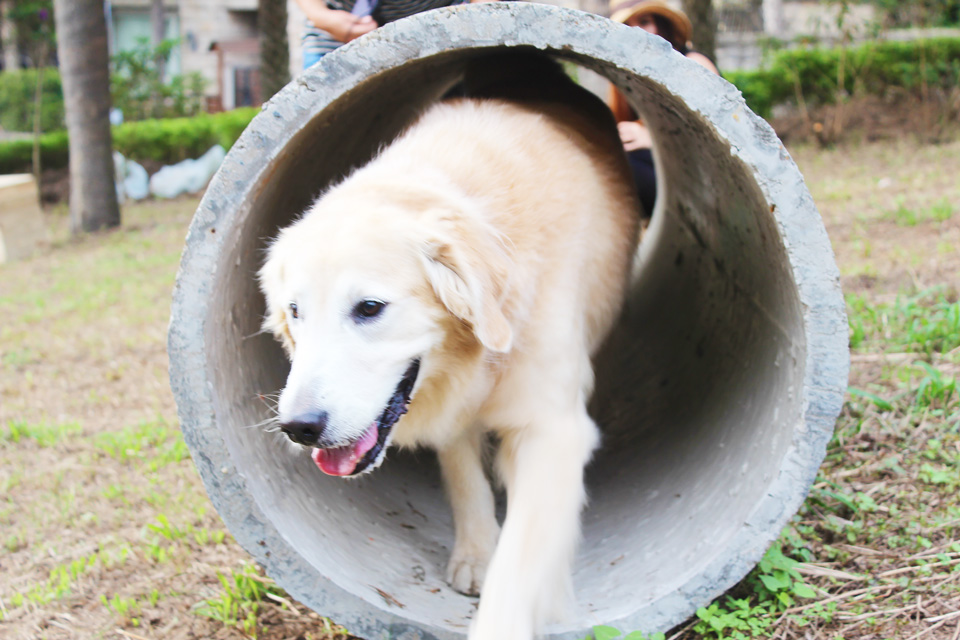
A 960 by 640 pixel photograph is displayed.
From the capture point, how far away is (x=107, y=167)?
32.4 ft

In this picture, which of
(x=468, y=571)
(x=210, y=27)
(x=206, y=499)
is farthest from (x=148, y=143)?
(x=210, y=27)

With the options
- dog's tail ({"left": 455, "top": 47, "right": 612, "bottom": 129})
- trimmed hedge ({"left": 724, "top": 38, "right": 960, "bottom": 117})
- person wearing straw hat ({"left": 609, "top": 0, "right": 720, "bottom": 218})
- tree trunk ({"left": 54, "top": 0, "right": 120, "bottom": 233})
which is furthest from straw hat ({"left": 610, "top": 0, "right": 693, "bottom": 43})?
trimmed hedge ({"left": 724, "top": 38, "right": 960, "bottom": 117})

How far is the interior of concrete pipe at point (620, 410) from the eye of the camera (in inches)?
96.7

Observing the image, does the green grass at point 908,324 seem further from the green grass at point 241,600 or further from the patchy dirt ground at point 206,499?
the green grass at point 241,600

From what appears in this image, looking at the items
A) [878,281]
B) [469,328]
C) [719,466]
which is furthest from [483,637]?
[878,281]

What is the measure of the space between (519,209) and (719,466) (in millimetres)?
1150

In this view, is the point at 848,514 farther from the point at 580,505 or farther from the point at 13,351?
the point at 13,351

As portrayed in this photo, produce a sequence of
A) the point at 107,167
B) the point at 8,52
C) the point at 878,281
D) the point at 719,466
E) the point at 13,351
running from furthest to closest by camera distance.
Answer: the point at 8,52 → the point at 107,167 → the point at 13,351 → the point at 878,281 → the point at 719,466

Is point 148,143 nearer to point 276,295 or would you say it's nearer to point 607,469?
point 607,469

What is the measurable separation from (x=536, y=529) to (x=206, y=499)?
6.04 feet

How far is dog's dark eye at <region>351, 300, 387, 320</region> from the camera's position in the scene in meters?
2.16

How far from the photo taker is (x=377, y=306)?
85.6 inches

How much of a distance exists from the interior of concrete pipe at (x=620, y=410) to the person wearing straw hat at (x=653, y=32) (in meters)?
0.97

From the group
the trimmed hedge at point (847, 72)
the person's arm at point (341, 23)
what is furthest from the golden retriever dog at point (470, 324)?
the trimmed hedge at point (847, 72)
